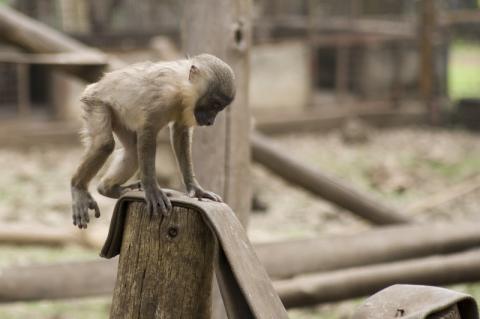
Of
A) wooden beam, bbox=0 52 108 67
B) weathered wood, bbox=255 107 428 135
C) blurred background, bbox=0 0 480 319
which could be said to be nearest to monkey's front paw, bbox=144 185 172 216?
wooden beam, bbox=0 52 108 67

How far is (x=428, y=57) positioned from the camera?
48.0 feet

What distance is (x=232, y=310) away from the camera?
10.5 ft

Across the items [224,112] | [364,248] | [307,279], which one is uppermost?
[224,112]

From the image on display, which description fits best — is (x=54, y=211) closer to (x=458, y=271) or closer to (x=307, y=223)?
(x=307, y=223)

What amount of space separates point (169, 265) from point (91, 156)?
2.55 feet

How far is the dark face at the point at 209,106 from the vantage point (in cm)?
364

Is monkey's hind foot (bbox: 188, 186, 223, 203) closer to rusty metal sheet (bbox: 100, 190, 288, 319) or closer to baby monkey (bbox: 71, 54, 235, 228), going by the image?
baby monkey (bbox: 71, 54, 235, 228)

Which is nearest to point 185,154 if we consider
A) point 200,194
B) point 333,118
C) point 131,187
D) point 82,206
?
point 200,194

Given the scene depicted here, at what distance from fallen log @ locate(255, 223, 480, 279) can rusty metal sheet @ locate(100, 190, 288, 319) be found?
2.66 metres

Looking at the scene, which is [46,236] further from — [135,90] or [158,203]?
[158,203]

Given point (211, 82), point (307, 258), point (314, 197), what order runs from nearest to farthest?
point (211, 82) → point (307, 258) → point (314, 197)

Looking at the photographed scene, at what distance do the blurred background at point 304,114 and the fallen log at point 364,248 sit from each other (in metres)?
2.21

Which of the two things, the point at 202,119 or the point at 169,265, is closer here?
the point at 169,265

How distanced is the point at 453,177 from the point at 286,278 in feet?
19.8
